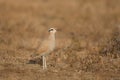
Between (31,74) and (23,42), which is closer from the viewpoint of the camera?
(31,74)

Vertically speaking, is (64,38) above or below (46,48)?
above

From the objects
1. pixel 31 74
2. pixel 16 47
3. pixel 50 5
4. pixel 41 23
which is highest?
pixel 50 5

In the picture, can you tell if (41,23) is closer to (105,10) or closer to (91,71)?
(105,10)

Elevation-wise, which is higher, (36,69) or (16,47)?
(16,47)

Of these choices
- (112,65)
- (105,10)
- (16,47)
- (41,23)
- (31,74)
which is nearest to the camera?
(31,74)

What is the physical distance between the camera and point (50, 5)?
28.5 meters

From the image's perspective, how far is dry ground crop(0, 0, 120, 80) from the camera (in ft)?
43.4

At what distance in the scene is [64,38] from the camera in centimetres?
1984

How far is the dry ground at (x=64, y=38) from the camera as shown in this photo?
1323 cm

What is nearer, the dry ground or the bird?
the bird

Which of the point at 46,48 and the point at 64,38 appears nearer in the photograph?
the point at 46,48

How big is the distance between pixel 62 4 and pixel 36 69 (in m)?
15.8

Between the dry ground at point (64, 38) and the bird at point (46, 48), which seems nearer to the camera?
the bird at point (46, 48)

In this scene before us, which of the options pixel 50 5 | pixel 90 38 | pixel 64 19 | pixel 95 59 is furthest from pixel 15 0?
pixel 95 59
